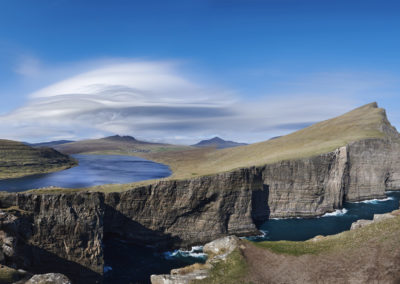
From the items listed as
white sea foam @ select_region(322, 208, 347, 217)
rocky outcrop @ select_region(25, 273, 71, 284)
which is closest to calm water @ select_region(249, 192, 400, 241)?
white sea foam @ select_region(322, 208, 347, 217)

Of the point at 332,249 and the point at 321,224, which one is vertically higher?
the point at 332,249

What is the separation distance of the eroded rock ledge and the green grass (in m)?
30.1

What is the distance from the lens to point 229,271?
27484 millimetres

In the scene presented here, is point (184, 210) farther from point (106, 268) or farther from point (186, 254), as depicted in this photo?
point (106, 268)

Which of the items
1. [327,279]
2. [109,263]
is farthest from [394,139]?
[109,263]

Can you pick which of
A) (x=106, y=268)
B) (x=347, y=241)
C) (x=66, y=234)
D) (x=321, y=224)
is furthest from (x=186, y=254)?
(x=321, y=224)

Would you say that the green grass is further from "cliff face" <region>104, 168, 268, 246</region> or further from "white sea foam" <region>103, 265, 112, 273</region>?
"cliff face" <region>104, 168, 268, 246</region>

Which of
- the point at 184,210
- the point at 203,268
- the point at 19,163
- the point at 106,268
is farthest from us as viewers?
the point at 19,163

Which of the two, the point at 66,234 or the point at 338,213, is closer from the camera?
the point at 66,234

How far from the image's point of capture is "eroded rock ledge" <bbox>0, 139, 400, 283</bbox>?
4619 cm

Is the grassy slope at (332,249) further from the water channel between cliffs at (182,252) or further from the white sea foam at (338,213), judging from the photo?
the white sea foam at (338,213)

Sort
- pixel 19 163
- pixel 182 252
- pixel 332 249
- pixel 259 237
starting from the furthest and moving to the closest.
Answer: pixel 19 163 < pixel 259 237 < pixel 182 252 < pixel 332 249

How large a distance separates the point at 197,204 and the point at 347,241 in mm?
41850

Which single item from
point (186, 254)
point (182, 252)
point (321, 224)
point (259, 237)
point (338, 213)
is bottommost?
point (182, 252)
